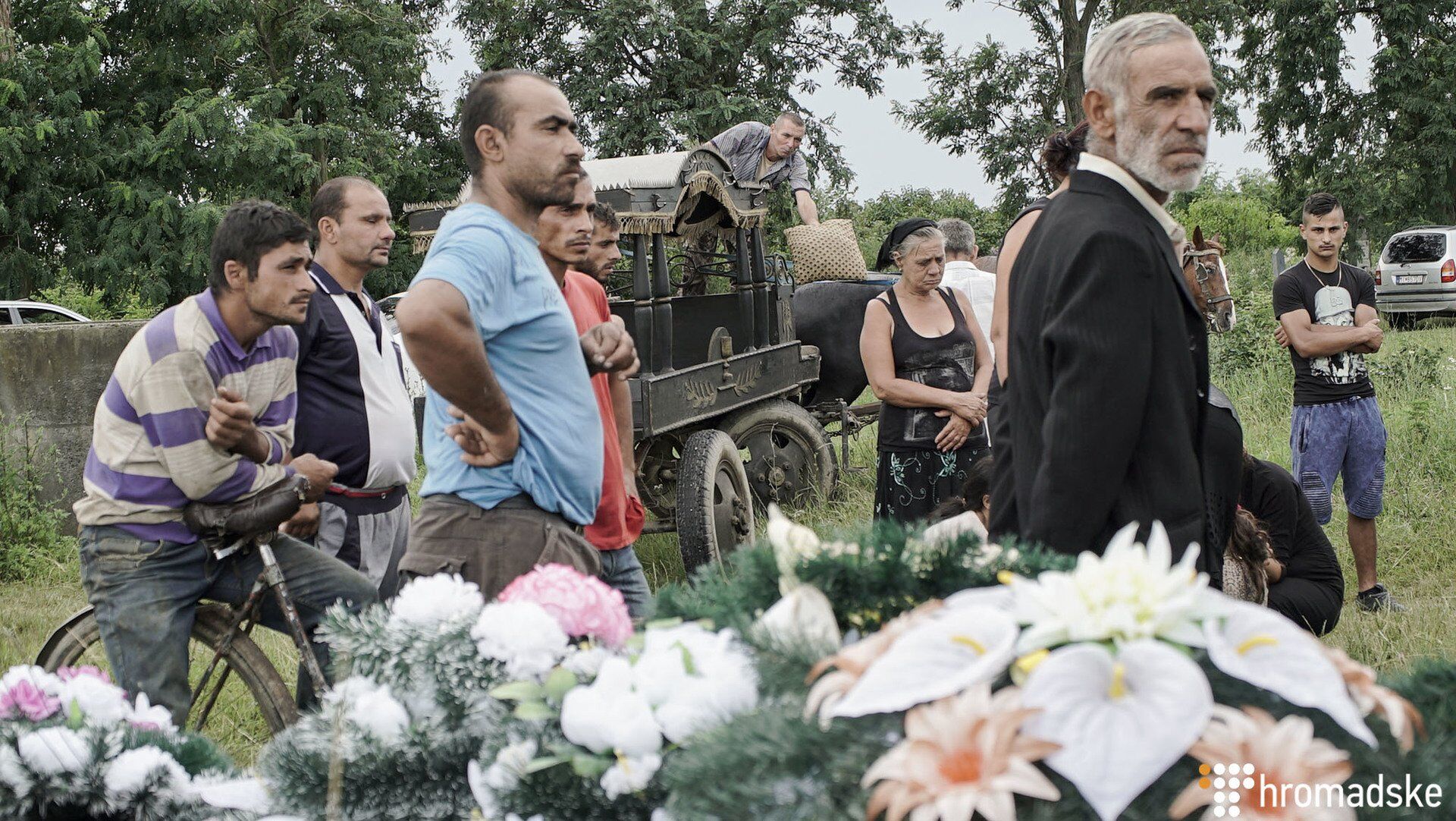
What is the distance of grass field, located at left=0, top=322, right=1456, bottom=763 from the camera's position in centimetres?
520

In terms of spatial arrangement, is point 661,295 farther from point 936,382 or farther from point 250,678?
point 250,678

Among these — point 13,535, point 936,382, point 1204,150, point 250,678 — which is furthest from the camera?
point 13,535

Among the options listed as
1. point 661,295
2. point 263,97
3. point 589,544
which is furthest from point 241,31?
point 589,544

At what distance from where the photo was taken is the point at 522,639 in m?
1.54

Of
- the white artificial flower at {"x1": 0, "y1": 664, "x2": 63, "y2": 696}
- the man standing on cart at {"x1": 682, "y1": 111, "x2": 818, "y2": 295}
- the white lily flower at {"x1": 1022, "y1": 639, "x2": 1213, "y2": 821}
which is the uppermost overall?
the man standing on cart at {"x1": 682, "y1": 111, "x2": 818, "y2": 295}

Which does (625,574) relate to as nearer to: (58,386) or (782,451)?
(782,451)

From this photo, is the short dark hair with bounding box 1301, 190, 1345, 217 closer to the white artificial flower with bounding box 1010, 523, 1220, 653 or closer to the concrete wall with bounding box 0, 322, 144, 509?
the white artificial flower with bounding box 1010, 523, 1220, 653

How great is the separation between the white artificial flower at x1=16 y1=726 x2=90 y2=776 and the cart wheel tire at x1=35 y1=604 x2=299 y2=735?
1.73 metres

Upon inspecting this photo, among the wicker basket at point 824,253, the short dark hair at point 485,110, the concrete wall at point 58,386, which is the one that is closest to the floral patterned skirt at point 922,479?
the short dark hair at point 485,110

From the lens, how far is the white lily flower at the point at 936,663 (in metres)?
1.08

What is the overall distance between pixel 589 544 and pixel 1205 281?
397 cm

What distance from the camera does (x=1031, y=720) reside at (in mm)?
1048

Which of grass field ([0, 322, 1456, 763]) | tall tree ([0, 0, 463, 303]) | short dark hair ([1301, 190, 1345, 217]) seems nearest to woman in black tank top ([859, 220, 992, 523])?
grass field ([0, 322, 1456, 763])

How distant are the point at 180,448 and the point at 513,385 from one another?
1081mm
